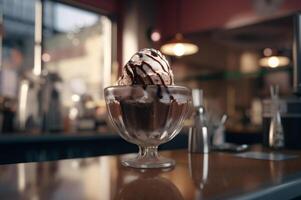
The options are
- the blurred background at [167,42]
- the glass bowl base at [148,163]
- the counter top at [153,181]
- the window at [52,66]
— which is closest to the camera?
the counter top at [153,181]

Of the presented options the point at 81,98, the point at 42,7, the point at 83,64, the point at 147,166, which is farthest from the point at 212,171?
the point at 83,64

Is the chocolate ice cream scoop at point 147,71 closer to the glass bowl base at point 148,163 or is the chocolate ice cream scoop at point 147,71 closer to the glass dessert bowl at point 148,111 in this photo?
the glass dessert bowl at point 148,111

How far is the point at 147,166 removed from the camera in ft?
2.92

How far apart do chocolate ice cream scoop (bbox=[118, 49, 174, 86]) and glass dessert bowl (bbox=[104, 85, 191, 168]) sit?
0.07m

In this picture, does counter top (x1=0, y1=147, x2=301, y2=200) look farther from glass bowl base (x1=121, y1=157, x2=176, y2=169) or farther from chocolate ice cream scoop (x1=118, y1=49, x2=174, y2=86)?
chocolate ice cream scoop (x1=118, y1=49, x2=174, y2=86)

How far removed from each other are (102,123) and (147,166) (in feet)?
7.24

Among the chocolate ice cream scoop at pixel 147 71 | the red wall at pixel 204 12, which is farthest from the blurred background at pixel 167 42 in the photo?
the chocolate ice cream scoop at pixel 147 71

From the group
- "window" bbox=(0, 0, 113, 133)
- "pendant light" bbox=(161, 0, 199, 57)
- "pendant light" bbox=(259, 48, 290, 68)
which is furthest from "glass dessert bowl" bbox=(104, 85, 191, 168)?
"pendant light" bbox=(259, 48, 290, 68)

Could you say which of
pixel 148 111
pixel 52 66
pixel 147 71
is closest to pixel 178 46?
pixel 52 66

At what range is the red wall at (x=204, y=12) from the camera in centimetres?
427

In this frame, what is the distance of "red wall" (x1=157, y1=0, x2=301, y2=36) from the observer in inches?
168

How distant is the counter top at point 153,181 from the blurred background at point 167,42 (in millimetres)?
2268

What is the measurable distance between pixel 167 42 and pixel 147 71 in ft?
10.2

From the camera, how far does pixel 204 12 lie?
15.6ft
